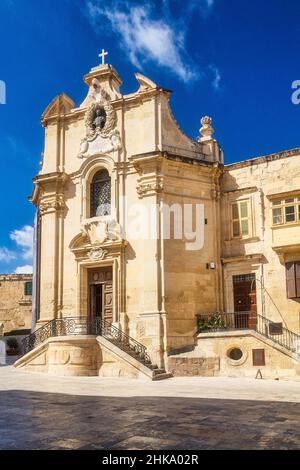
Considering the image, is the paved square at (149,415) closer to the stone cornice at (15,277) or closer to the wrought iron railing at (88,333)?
the wrought iron railing at (88,333)

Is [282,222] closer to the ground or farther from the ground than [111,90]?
closer to the ground

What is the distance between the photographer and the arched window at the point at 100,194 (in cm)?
2094

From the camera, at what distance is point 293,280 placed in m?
18.2

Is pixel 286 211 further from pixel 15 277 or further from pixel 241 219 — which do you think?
pixel 15 277

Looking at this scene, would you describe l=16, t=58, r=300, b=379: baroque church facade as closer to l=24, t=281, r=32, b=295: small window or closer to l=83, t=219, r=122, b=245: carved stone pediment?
l=83, t=219, r=122, b=245: carved stone pediment

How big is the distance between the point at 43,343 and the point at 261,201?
9.78 metres

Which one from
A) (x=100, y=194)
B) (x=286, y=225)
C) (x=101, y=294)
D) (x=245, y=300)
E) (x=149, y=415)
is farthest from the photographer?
(x=100, y=194)

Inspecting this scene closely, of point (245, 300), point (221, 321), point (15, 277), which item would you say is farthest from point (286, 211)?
point (15, 277)

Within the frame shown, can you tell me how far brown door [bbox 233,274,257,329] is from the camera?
19.2m

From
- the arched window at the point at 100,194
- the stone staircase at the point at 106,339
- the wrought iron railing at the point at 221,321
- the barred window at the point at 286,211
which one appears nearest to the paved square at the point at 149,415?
the stone staircase at the point at 106,339

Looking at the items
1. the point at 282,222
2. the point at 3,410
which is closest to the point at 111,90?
the point at 282,222

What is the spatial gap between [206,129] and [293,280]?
291 inches

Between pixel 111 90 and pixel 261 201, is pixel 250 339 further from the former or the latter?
pixel 111 90

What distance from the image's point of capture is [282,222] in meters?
19.0
